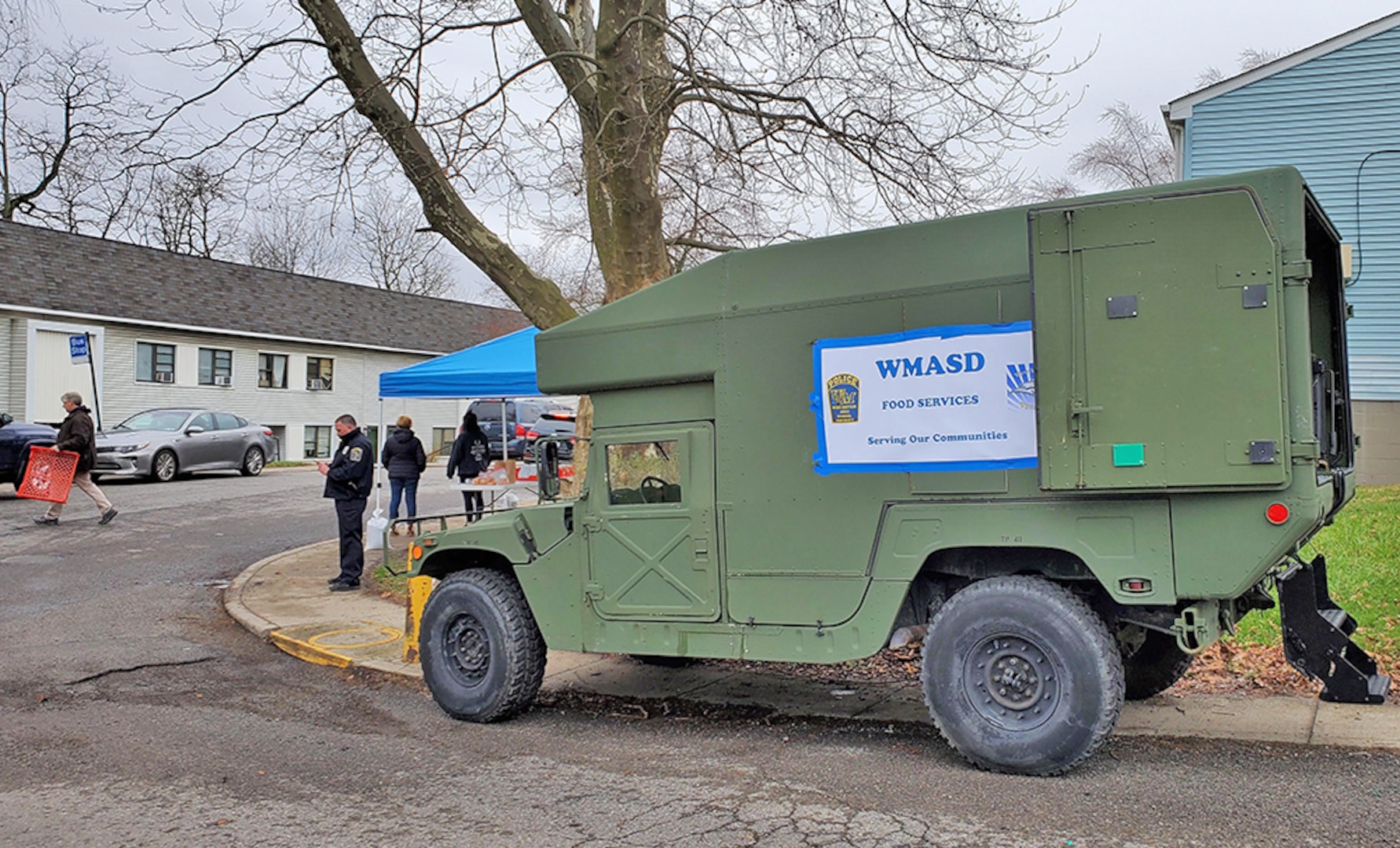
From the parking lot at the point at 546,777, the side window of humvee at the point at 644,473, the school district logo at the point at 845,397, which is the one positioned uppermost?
the school district logo at the point at 845,397

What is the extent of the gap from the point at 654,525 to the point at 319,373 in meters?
31.8

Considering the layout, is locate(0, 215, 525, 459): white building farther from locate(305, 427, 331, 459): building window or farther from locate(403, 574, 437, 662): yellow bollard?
locate(403, 574, 437, 662): yellow bollard

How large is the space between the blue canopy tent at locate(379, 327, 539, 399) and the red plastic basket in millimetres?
5470

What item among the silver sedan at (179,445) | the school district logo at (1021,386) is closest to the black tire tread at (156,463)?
the silver sedan at (179,445)

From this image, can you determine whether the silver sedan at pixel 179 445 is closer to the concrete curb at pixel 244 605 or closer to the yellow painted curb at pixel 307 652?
the concrete curb at pixel 244 605

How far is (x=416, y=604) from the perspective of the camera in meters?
7.31

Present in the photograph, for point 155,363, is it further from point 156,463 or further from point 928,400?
point 928,400

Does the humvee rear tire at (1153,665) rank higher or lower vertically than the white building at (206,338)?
lower

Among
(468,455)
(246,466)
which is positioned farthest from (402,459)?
(246,466)

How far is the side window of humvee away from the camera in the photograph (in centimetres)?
617

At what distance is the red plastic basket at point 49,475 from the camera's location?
1534 cm

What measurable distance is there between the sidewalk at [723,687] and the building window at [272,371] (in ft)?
76.6

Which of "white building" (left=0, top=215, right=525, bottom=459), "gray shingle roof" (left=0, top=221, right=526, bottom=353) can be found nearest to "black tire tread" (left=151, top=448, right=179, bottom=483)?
"white building" (left=0, top=215, right=525, bottom=459)

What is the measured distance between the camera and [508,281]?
1249 centimetres
